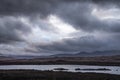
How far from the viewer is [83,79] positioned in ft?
194

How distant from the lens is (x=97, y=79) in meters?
59.2

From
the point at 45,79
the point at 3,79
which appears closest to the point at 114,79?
the point at 45,79

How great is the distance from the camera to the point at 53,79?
58406 millimetres

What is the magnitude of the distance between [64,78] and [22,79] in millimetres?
9688

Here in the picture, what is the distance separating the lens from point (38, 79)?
189ft

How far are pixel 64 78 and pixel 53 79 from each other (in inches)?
144

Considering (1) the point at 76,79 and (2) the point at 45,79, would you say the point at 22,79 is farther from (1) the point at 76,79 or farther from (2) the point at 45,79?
(1) the point at 76,79

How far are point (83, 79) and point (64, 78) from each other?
15.3 ft

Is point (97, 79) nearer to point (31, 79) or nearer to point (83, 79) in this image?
point (83, 79)

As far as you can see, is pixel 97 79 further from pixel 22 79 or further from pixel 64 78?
pixel 22 79

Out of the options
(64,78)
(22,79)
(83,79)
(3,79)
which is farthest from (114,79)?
(3,79)

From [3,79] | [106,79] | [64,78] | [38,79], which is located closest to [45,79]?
[38,79]

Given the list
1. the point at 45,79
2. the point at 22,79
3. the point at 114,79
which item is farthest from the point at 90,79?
the point at 22,79

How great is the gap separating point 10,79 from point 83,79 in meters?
16.5
